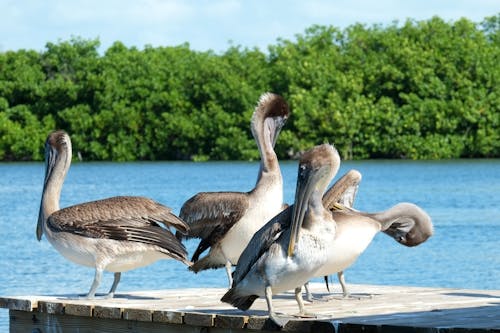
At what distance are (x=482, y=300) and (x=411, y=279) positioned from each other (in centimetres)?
1144

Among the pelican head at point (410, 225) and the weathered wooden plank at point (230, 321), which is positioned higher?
the pelican head at point (410, 225)

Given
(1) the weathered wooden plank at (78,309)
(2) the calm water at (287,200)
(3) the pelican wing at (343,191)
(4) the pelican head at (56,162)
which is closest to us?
(1) the weathered wooden plank at (78,309)

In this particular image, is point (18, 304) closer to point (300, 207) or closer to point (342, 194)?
point (342, 194)

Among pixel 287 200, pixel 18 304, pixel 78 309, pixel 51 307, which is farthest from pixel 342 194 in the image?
pixel 287 200

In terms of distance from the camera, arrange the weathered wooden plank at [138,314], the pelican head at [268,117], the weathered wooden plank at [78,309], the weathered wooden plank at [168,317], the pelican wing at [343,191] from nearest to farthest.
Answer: the weathered wooden plank at [168,317] < the weathered wooden plank at [138,314] < the weathered wooden plank at [78,309] < the pelican wing at [343,191] < the pelican head at [268,117]

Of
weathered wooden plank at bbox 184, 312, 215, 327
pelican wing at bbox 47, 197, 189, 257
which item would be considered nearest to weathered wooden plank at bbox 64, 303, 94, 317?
pelican wing at bbox 47, 197, 189, 257

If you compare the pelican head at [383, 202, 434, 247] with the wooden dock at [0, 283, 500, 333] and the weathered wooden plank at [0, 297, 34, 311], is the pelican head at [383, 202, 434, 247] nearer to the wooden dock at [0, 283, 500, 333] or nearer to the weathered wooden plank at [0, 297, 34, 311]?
the wooden dock at [0, 283, 500, 333]

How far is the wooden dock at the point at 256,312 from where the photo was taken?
705 centimetres

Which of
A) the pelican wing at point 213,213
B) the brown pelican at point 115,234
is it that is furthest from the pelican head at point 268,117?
the brown pelican at point 115,234

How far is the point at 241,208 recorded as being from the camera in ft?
30.2

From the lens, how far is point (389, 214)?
8.68m

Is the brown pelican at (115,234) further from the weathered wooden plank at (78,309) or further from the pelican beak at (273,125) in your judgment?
the pelican beak at (273,125)

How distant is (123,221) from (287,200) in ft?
87.1

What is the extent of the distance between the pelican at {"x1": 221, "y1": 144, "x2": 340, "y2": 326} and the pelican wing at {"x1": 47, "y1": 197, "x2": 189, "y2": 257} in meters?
1.46
